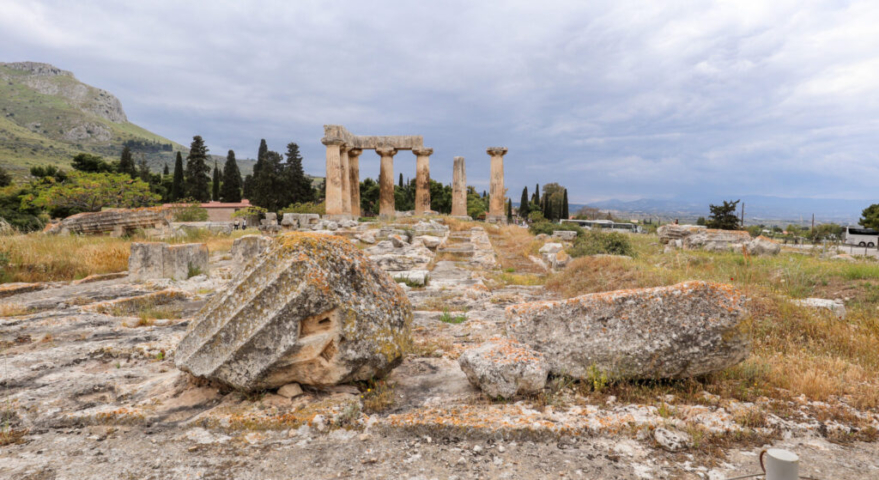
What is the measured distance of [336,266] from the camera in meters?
3.16

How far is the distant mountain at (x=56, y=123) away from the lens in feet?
285

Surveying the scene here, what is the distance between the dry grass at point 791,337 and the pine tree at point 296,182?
43832 millimetres

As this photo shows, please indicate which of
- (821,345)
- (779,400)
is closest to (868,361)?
(821,345)

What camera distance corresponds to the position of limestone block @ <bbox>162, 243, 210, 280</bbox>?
8.37m

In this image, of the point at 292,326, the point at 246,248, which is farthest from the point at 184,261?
the point at 292,326

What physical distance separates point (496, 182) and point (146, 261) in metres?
23.3

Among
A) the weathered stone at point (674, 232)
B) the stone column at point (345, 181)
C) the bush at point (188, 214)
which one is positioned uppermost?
the stone column at point (345, 181)

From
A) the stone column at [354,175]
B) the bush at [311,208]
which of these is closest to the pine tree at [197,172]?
the bush at [311,208]

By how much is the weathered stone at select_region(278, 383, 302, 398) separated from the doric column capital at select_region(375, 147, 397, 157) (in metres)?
24.4

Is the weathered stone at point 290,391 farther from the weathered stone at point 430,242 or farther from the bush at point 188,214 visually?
the bush at point 188,214

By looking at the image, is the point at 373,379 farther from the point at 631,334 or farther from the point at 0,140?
the point at 0,140

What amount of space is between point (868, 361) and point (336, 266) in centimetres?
526

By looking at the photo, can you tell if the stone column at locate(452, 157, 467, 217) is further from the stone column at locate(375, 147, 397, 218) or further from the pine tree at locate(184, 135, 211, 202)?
the pine tree at locate(184, 135, 211, 202)

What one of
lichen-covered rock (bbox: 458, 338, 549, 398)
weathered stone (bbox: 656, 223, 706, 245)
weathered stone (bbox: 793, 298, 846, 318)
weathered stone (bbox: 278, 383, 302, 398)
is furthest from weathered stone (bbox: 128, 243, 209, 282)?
weathered stone (bbox: 656, 223, 706, 245)
